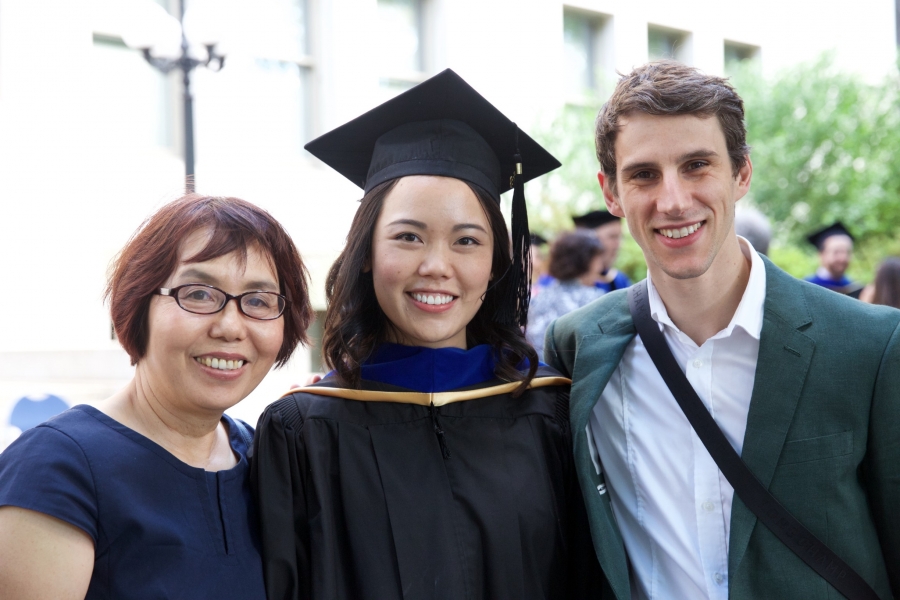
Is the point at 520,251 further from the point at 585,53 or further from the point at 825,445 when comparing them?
the point at 585,53

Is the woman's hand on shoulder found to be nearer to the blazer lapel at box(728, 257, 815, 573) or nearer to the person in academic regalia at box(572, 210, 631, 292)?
the blazer lapel at box(728, 257, 815, 573)

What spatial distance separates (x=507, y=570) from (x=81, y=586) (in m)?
0.90

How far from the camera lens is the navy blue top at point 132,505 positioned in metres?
1.49

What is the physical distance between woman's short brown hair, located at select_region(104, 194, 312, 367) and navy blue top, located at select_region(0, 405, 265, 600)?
20cm

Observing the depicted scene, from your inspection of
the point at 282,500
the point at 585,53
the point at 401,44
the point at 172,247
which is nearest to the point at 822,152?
the point at 585,53

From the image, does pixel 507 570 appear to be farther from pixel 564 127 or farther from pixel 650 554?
pixel 564 127

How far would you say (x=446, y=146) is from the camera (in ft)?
7.04

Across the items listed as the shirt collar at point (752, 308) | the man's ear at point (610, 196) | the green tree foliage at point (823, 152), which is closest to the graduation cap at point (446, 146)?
the man's ear at point (610, 196)

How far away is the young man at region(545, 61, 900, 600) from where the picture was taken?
175 centimetres

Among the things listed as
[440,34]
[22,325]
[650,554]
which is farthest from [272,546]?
[440,34]

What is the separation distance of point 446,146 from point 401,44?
28.4 feet

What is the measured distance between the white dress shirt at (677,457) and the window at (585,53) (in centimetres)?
1078

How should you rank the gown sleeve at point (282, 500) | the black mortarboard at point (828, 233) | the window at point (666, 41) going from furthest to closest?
the window at point (666, 41)
the black mortarboard at point (828, 233)
the gown sleeve at point (282, 500)

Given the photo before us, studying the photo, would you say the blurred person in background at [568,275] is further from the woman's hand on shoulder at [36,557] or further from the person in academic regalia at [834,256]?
the woman's hand on shoulder at [36,557]
